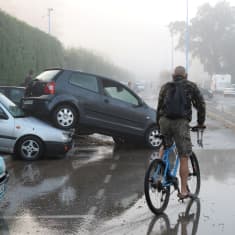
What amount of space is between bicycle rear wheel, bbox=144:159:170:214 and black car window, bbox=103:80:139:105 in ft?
18.5

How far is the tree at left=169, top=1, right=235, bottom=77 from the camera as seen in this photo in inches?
2963

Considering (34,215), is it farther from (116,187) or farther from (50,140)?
(50,140)

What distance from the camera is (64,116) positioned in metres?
11.1

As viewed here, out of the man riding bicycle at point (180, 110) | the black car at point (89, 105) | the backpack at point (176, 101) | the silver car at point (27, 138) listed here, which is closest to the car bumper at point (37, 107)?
the black car at point (89, 105)

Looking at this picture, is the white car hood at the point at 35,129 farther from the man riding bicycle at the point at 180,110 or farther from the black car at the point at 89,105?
the man riding bicycle at the point at 180,110

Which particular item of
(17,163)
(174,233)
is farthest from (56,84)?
(174,233)

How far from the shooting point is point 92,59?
58.4m

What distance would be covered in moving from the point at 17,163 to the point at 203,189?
12.8ft

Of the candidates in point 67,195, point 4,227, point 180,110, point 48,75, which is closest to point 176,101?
point 180,110

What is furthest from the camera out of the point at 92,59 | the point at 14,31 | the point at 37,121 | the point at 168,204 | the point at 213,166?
the point at 92,59

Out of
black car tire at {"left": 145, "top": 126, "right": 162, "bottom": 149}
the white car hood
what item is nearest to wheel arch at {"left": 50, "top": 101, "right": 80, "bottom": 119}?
the white car hood

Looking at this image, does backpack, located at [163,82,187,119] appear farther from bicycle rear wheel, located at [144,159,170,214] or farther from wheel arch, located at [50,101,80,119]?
wheel arch, located at [50,101,80,119]

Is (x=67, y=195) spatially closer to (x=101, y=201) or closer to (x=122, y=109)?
(x=101, y=201)

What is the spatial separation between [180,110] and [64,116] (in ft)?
17.5
